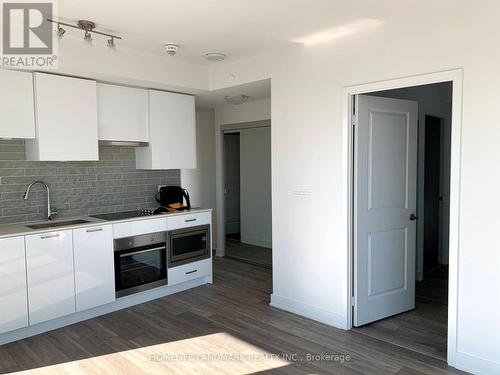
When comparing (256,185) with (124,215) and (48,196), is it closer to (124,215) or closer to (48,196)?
(124,215)

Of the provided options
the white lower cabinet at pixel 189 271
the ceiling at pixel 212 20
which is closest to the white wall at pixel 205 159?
the white lower cabinet at pixel 189 271

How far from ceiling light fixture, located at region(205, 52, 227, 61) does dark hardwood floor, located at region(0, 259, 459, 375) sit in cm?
256

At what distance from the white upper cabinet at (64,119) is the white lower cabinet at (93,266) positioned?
76 centimetres

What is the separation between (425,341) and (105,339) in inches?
104

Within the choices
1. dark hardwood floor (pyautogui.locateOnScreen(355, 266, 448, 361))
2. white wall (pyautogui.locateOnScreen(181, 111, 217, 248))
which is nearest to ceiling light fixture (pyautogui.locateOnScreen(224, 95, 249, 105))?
white wall (pyautogui.locateOnScreen(181, 111, 217, 248))

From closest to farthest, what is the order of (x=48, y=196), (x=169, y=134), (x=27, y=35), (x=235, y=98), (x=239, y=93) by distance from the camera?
(x=27, y=35) < (x=48, y=196) < (x=169, y=134) < (x=239, y=93) < (x=235, y=98)

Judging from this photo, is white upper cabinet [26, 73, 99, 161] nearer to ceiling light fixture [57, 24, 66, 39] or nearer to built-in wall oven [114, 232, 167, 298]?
ceiling light fixture [57, 24, 66, 39]

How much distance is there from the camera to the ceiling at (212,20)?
9.05 feet

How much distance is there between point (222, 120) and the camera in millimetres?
6109

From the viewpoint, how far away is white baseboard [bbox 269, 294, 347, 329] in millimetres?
3516

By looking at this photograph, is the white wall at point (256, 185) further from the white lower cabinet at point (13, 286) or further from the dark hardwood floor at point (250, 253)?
the white lower cabinet at point (13, 286)

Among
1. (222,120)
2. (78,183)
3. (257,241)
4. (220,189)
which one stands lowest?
(257,241)

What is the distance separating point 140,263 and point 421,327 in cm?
277

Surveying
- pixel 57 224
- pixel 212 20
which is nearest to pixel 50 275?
pixel 57 224
